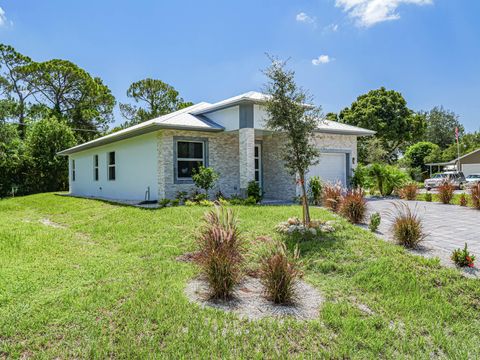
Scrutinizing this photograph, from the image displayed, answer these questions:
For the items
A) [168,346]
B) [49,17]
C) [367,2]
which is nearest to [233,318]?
[168,346]

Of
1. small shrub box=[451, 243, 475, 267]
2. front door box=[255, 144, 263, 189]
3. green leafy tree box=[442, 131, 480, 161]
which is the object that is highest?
green leafy tree box=[442, 131, 480, 161]

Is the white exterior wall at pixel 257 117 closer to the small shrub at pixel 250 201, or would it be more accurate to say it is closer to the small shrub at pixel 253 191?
the small shrub at pixel 253 191

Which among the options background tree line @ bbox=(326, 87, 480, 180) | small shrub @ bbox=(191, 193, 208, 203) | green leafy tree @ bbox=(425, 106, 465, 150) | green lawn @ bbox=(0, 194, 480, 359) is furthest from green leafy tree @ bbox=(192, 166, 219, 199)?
green leafy tree @ bbox=(425, 106, 465, 150)

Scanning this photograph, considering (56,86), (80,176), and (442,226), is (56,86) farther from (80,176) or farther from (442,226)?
(442,226)

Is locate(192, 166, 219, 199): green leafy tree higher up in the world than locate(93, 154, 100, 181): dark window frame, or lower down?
lower down

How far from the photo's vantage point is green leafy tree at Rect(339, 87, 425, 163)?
3198cm

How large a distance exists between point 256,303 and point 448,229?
561cm

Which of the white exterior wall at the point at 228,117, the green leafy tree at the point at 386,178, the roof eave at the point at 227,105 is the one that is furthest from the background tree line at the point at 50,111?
the green leafy tree at the point at 386,178

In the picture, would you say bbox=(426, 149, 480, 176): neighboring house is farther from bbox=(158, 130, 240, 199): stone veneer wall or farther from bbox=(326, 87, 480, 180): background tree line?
bbox=(158, 130, 240, 199): stone veneer wall

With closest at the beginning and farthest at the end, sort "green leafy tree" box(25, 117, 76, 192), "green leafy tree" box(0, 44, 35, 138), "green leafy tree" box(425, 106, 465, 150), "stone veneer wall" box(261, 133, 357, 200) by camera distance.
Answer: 1. "stone veneer wall" box(261, 133, 357, 200)
2. "green leafy tree" box(25, 117, 76, 192)
3. "green leafy tree" box(0, 44, 35, 138)
4. "green leafy tree" box(425, 106, 465, 150)

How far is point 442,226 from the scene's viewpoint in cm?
779

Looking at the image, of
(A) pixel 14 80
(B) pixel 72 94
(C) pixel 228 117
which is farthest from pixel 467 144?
(A) pixel 14 80

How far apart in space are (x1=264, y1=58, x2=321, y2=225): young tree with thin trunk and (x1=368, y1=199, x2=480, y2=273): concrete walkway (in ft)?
6.77

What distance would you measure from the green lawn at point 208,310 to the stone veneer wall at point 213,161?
6.56m
